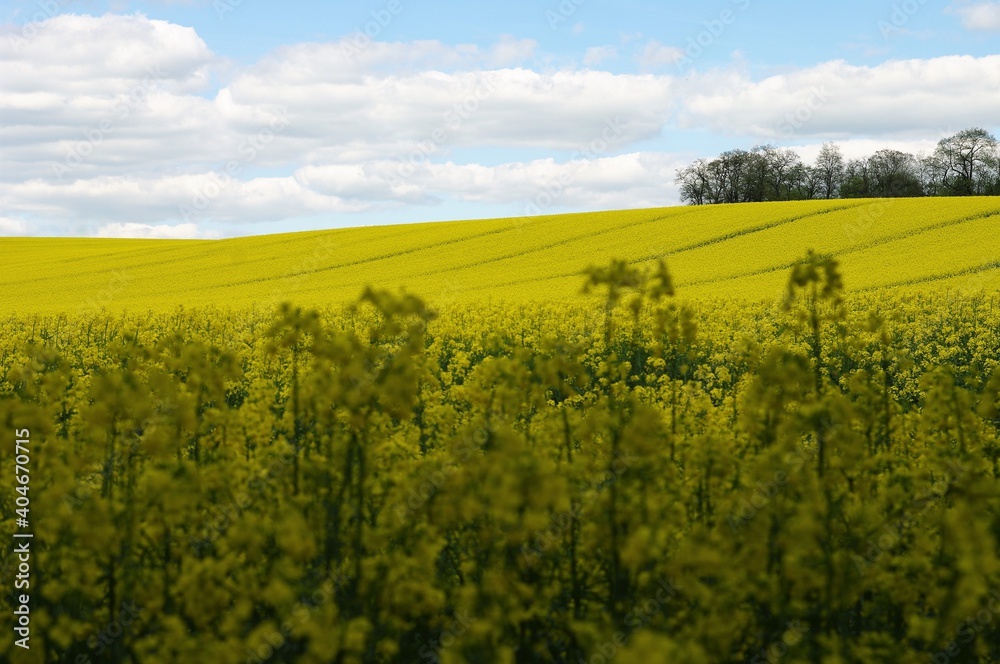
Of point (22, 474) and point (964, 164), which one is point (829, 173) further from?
point (22, 474)

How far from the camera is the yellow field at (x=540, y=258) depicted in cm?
2558

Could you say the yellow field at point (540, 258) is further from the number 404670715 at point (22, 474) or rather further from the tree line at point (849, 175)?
the tree line at point (849, 175)

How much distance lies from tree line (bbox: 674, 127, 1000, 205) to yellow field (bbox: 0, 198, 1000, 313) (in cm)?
4204

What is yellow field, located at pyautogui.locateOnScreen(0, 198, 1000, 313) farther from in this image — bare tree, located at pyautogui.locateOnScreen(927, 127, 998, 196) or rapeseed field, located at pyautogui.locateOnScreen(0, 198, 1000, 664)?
bare tree, located at pyautogui.locateOnScreen(927, 127, 998, 196)

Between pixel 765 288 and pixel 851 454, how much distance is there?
1874cm

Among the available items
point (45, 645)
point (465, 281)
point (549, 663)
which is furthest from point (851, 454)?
point (465, 281)

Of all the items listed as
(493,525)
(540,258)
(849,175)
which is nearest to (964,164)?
(849,175)

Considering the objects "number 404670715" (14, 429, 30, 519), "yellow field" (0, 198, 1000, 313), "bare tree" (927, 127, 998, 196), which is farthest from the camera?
"bare tree" (927, 127, 998, 196)

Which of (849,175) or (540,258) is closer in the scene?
(540,258)

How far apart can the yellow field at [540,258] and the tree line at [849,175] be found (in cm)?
4204

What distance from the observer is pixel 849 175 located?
86.1 meters

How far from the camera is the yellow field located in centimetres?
2558

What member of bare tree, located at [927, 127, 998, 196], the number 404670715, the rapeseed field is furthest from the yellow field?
bare tree, located at [927, 127, 998, 196]

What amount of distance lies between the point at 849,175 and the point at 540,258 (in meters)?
63.5
